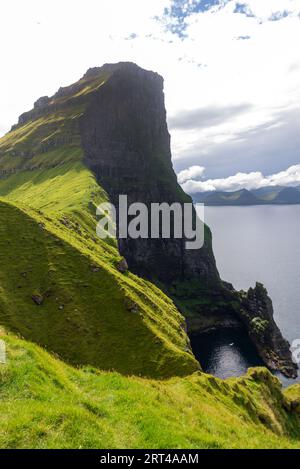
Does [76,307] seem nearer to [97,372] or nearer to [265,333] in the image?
[97,372]

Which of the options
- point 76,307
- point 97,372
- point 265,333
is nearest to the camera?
point 97,372

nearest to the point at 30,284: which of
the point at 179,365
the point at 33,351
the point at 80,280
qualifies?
the point at 80,280

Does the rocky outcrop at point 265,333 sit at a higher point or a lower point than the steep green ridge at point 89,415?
lower

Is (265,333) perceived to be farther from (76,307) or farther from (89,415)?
(89,415)

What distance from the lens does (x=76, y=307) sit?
6794 cm

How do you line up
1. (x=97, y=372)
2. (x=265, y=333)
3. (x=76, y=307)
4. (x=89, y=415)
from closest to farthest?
(x=89, y=415), (x=97, y=372), (x=76, y=307), (x=265, y=333)

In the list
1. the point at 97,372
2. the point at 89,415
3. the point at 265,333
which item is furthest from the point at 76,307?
the point at 265,333

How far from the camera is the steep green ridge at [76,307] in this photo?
59625 millimetres

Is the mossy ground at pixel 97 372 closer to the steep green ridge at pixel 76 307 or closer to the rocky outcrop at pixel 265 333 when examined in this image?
the steep green ridge at pixel 76 307

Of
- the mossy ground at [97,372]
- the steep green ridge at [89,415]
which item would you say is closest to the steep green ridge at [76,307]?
the mossy ground at [97,372]

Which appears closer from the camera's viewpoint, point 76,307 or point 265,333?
point 76,307

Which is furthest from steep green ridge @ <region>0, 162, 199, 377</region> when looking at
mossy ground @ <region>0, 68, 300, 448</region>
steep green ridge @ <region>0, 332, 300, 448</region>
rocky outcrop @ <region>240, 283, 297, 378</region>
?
rocky outcrop @ <region>240, 283, 297, 378</region>

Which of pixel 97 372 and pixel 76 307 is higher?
pixel 97 372

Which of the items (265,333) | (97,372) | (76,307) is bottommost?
(265,333)
